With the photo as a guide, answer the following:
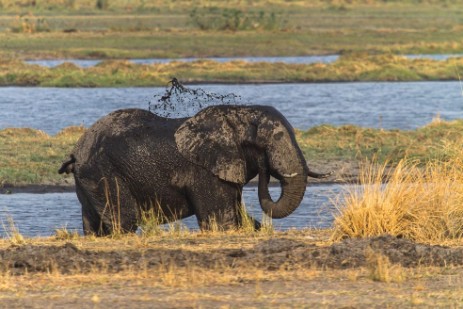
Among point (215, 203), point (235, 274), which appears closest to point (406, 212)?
point (215, 203)

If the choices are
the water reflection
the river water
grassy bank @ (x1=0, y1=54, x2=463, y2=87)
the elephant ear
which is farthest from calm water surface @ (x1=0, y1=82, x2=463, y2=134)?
the elephant ear

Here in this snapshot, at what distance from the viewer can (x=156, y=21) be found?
67.6 meters

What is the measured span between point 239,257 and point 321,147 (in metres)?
12.2

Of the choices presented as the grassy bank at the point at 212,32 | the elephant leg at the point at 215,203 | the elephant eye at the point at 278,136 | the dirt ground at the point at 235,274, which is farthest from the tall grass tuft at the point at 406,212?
the grassy bank at the point at 212,32

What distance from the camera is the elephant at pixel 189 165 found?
11.9 m

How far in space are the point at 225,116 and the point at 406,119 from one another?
19.1 m

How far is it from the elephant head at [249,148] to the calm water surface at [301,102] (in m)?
15.2

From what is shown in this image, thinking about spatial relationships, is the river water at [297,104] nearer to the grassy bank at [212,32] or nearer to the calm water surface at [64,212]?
the calm water surface at [64,212]

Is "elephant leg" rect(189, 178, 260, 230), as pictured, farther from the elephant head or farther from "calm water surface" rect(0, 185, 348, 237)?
"calm water surface" rect(0, 185, 348, 237)

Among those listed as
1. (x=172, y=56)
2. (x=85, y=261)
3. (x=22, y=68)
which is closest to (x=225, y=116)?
(x=85, y=261)

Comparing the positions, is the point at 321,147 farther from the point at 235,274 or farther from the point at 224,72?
the point at 224,72

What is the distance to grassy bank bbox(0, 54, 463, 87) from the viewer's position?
4022cm

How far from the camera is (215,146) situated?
1196cm

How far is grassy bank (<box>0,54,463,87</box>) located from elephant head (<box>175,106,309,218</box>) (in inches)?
1089
